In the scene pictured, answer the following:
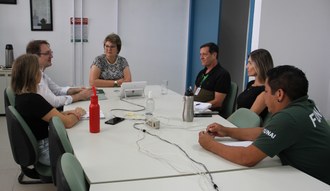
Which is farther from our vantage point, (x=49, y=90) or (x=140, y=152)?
(x=49, y=90)

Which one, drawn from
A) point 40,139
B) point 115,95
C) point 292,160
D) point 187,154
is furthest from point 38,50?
point 292,160

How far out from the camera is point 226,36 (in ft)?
18.6

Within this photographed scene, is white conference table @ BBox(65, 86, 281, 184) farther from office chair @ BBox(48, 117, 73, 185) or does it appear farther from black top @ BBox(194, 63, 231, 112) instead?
black top @ BBox(194, 63, 231, 112)

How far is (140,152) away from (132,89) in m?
1.47

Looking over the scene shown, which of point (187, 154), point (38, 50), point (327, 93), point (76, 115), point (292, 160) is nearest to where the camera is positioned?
point (292, 160)

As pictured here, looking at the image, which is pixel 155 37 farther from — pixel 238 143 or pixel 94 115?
pixel 238 143

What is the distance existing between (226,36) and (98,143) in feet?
A: 14.0

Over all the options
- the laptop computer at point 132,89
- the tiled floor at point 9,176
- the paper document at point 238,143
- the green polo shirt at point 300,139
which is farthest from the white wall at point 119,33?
the green polo shirt at point 300,139

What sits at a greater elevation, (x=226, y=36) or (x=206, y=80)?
(x=226, y=36)

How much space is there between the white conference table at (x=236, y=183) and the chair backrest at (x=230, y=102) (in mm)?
1841

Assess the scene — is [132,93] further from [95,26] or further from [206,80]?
[95,26]

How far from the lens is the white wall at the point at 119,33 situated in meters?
5.20

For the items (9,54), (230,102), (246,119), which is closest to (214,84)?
(230,102)

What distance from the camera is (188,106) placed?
2.37 meters
